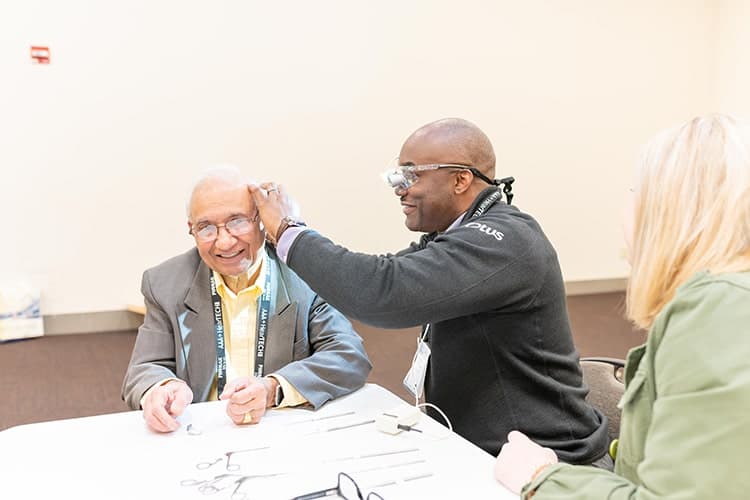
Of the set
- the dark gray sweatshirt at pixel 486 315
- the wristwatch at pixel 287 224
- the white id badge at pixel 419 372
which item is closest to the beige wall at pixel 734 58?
the dark gray sweatshirt at pixel 486 315

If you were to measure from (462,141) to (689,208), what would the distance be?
1081mm

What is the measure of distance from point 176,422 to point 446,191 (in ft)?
3.29

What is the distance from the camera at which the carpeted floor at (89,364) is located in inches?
157

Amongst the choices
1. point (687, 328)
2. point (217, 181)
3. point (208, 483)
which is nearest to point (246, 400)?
point (208, 483)

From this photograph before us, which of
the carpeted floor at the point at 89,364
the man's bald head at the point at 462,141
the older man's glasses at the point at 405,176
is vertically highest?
the man's bald head at the point at 462,141

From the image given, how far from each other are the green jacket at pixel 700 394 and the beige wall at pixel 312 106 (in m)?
4.89

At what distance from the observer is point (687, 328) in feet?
3.13

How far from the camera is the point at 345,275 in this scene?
1730 millimetres

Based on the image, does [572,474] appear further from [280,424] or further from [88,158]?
[88,158]

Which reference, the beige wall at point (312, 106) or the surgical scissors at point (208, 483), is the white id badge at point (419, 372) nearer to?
the surgical scissors at point (208, 483)

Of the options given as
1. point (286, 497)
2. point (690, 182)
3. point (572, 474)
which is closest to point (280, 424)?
point (286, 497)

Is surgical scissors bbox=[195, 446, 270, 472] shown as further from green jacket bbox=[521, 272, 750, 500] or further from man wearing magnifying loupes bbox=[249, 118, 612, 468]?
green jacket bbox=[521, 272, 750, 500]

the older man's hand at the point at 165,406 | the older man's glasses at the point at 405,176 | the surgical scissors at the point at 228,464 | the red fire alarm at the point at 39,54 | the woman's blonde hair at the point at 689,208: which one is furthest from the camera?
the red fire alarm at the point at 39,54

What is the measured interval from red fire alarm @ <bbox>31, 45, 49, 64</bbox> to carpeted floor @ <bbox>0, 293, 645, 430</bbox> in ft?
6.70
